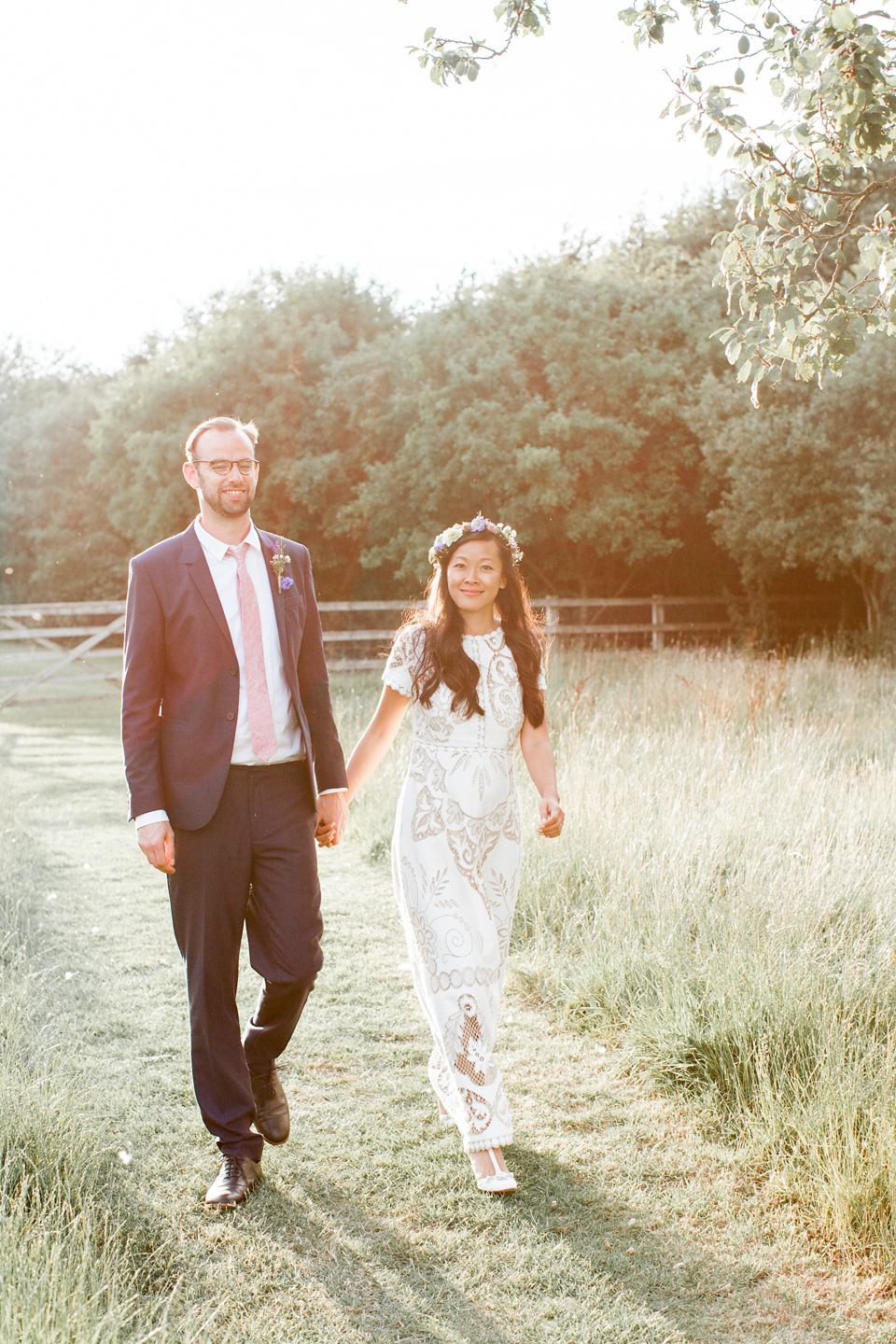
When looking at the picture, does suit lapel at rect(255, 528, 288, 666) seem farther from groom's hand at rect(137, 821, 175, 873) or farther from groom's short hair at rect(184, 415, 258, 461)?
groom's hand at rect(137, 821, 175, 873)

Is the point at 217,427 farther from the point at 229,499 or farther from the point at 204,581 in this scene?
the point at 204,581

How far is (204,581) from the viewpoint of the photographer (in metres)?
3.24

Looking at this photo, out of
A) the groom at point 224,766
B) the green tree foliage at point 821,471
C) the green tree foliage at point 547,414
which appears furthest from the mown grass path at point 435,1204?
the green tree foliage at point 547,414

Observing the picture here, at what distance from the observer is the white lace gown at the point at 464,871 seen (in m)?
3.34

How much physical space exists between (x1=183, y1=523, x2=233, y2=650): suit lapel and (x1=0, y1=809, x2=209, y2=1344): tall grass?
1529mm

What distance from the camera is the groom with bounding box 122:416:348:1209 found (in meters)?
3.16

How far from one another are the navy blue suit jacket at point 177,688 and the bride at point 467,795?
0.51 metres

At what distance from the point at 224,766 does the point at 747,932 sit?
2525 millimetres

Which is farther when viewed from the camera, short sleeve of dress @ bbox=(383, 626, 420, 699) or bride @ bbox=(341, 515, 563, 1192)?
short sleeve of dress @ bbox=(383, 626, 420, 699)

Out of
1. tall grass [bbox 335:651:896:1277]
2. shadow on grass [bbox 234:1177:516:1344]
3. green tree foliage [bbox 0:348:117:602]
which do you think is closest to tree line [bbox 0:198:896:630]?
green tree foliage [bbox 0:348:117:602]

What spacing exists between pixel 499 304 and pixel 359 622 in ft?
23.6

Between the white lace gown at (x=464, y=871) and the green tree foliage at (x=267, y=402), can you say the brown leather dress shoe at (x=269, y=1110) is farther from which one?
the green tree foliage at (x=267, y=402)

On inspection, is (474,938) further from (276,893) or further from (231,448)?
(231,448)

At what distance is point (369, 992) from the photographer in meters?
5.24
